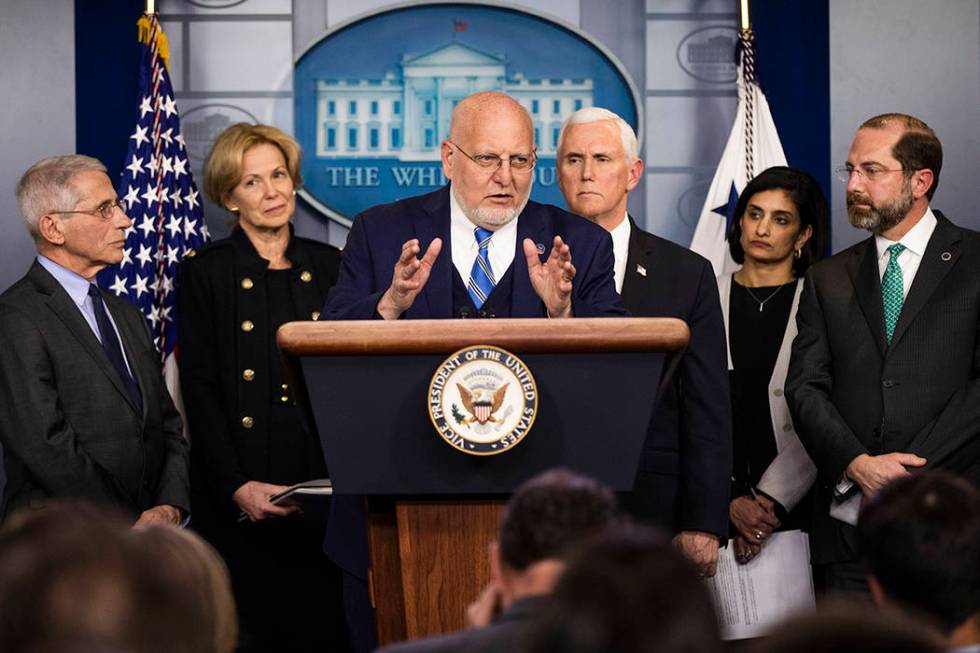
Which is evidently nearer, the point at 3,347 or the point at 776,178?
the point at 3,347

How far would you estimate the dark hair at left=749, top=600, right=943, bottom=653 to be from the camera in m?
1.35

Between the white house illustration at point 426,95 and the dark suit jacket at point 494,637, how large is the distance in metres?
4.17

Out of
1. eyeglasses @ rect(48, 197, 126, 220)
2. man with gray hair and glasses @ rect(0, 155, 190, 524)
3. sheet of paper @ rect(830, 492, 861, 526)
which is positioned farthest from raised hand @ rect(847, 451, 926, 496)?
eyeglasses @ rect(48, 197, 126, 220)

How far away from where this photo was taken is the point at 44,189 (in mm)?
4520

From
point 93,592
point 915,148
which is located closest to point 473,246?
point 915,148

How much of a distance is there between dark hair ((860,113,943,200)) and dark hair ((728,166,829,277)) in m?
0.56

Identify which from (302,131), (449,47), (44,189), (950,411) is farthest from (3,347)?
(950,411)

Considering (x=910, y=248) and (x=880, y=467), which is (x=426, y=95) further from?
(x=880, y=467)

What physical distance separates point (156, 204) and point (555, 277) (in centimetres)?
293

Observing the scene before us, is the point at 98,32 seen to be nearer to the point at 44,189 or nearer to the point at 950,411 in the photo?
the point at 44,189

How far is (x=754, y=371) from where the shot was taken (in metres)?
4.93

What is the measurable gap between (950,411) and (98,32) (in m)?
3.72

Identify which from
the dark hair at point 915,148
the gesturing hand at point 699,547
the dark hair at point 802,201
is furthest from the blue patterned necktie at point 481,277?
the dark hair at point 802,201

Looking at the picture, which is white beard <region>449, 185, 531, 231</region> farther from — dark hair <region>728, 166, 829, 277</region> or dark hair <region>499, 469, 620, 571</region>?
dark hair <region>728, 166, 829, 277</region>
